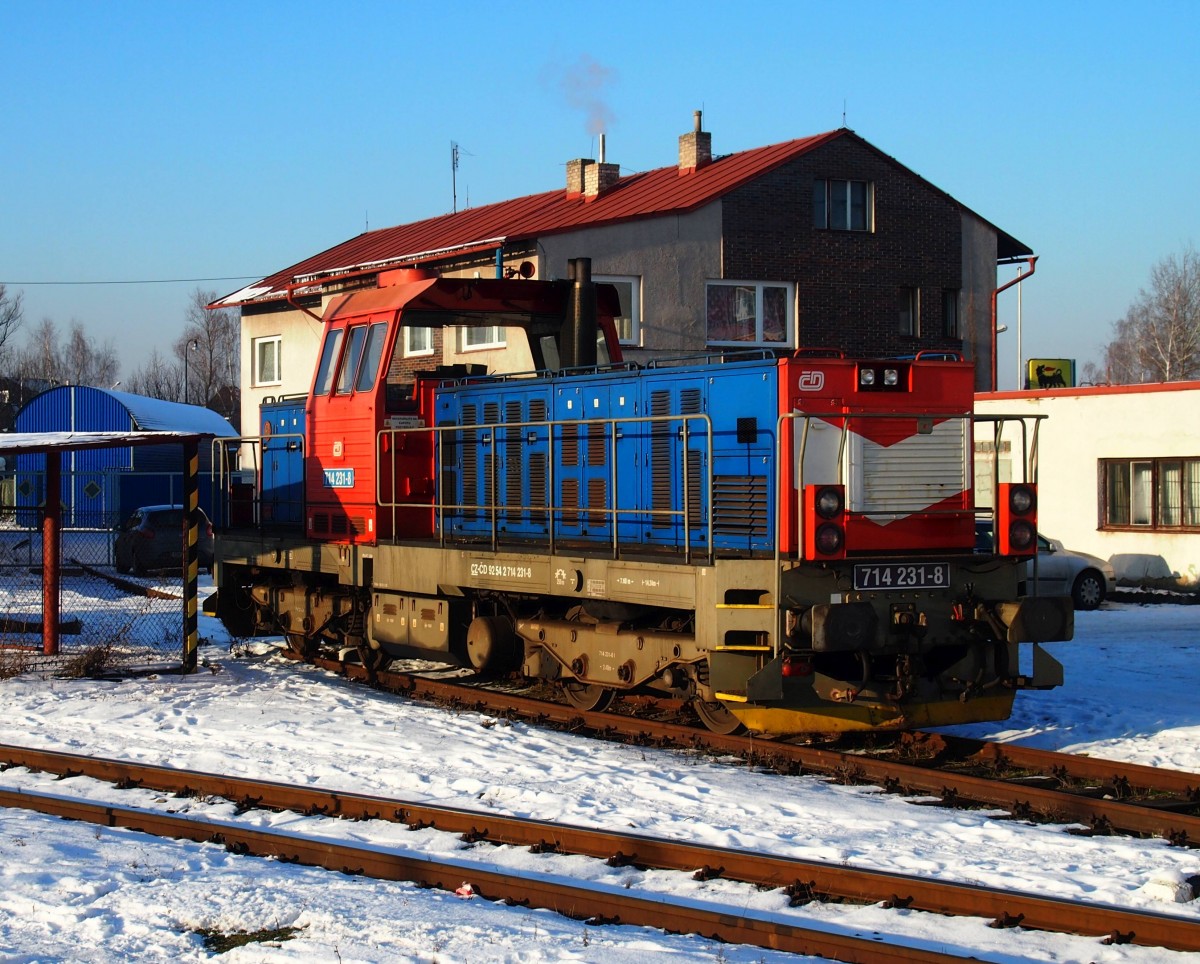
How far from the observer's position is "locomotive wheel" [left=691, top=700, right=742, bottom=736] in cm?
952

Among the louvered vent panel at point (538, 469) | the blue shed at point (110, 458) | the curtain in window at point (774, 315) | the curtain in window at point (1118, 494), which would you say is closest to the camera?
the louvered vent panel at point (538, 469)

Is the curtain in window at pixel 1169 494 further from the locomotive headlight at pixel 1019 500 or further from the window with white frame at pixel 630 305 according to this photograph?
the locomotive headlight at pixel 1019 500

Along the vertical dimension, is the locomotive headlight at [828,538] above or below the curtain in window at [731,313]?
below

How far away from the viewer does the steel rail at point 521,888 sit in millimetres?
5121

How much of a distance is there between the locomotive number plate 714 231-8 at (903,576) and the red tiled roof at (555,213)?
16538 millimetres

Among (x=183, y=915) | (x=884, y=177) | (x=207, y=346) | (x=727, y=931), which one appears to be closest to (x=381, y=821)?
(x=183, y=915)

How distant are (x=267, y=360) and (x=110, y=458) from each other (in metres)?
7.74

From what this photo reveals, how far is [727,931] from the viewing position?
5.36 m

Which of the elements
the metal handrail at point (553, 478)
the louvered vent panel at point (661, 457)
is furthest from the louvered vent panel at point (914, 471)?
the louvered vent panel at point (661, 457)

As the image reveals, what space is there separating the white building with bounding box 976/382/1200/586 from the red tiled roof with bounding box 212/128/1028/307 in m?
7.17

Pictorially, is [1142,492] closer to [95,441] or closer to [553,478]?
[553,478]

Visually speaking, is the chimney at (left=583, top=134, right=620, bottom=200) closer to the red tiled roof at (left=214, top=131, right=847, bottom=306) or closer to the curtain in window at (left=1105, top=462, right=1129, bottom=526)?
the red tiled roof at (left=214, top=131, right=847, bottom=306)

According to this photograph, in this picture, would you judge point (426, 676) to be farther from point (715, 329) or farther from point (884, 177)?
point (884, 177)

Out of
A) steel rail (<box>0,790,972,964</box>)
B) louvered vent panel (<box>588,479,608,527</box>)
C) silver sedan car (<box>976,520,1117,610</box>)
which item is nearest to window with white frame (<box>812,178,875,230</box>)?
silver sedan car (<box>976,520,1117,610</box>)
